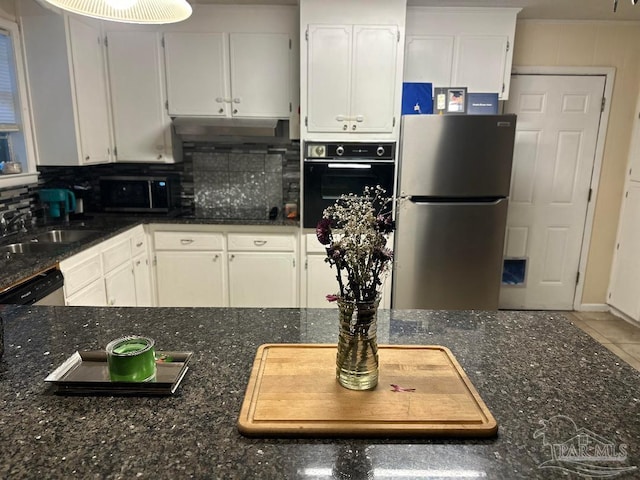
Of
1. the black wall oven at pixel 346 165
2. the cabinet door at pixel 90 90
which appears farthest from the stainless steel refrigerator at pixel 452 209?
the cabinet door at pixel 90 90

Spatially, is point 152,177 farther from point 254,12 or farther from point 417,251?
point 417,251

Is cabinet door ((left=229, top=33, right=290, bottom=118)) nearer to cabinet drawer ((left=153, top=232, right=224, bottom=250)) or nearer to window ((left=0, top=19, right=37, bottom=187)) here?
cabinet drawer ((left=153, top=232, right=224, bottom=250))

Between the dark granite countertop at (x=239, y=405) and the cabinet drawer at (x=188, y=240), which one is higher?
the dark granite countertop at (x=239, y=405)

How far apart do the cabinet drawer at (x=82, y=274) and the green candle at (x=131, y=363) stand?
60.4 inches

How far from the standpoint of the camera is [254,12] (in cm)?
316

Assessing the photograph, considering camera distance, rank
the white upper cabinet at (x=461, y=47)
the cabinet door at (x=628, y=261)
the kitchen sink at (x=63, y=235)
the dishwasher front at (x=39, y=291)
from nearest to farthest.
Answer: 1. the dishwasher front at (x=39, y=291)
2. the kitchen sink at (x=63, y=235)
3. the white upper cabinet at (x=461, y=47)
4. the cabinet door at (x=628, y=261)

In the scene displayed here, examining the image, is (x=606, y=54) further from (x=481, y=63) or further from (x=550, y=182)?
(x=481, y=63)

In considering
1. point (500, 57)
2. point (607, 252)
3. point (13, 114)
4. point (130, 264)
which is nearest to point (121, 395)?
point (130, 264)

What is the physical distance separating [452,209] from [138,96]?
2393 mm

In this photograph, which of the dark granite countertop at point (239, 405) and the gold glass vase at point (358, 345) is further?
the gold glass vase at point (358, 345)

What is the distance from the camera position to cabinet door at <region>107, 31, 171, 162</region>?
10.6 feet

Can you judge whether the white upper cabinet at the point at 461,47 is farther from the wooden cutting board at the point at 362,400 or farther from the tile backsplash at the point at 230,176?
the wooden cutting board at the point at 362,400

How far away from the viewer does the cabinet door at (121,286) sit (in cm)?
283

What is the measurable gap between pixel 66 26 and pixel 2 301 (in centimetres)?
184
